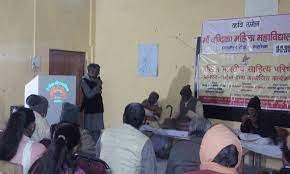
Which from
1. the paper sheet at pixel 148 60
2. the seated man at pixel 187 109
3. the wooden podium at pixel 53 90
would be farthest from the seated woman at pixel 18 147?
the paper sheet at pixel 148 60

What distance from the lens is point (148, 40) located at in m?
8.18

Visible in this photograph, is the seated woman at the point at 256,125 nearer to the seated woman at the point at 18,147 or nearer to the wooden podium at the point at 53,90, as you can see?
the wooden podium at the point at 53,90

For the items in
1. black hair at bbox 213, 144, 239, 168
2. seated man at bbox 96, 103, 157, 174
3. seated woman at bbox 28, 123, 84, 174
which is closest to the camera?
black hair at bbox 213, 144, 239, 168

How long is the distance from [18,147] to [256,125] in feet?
10.9

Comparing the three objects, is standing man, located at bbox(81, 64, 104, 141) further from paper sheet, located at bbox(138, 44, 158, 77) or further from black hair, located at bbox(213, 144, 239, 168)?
black hair, located at bbox(213, 144, 239, 168)

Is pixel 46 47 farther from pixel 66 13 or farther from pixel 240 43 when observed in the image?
pixel 240 43

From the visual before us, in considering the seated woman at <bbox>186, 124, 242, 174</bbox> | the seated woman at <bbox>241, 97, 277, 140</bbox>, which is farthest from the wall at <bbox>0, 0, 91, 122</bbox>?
the seated woman at <bbox>186, 124, 242, 174</bbox>

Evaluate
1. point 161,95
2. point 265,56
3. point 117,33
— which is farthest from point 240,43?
point 117,33

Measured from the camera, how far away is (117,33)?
8750 millimetres

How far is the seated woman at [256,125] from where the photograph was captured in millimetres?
5238

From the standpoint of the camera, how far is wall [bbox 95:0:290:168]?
7.39 meters

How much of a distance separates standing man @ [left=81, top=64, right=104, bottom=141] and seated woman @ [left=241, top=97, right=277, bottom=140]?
6.60 feet

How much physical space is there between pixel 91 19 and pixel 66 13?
651 mm

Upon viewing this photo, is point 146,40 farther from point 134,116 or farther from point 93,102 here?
point 134,116
